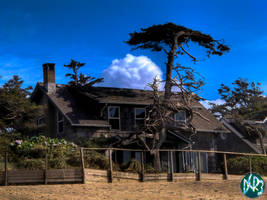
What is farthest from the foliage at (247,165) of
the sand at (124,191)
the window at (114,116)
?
the window at (114,116)

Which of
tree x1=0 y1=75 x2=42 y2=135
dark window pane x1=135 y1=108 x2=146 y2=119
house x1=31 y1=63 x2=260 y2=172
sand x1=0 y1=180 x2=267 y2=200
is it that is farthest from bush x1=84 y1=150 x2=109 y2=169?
dark window pane x1=135 y1=108 x2=146 y2=119

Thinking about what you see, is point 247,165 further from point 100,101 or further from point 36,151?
point 36,151

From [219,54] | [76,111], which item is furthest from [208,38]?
[76,111]

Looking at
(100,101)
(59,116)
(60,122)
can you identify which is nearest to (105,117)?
(100,101)

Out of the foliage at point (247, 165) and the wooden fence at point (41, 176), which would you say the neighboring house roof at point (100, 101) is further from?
the wooden fence at point (41, 176)

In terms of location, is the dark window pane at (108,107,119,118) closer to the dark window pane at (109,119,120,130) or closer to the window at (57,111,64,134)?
the dark window pane at (109,119,120,130)

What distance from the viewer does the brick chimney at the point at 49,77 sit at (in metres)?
32.8

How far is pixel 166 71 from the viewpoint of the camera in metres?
31.9

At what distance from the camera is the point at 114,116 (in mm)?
31625

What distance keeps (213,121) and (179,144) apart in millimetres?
5107

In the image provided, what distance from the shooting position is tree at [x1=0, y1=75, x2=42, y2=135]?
27.8 metres

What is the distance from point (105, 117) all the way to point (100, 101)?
1.51 meters

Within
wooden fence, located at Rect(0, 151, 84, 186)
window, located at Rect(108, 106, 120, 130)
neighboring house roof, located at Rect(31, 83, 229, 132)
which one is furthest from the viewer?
window, located at Rect(108, 106, 120, 130)
